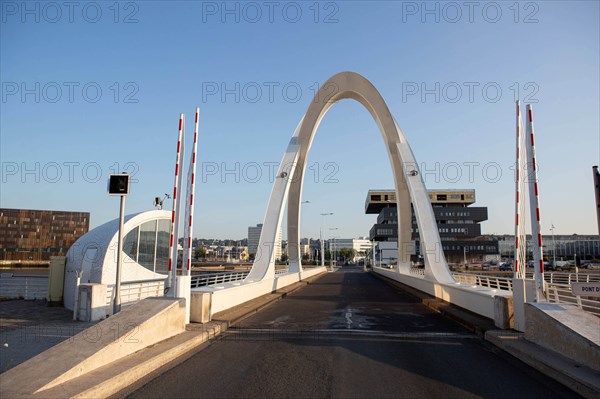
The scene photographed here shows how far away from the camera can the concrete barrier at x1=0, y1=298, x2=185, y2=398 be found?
5.20 m

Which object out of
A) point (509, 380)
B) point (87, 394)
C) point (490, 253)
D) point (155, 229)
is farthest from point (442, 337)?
point (490, 253)

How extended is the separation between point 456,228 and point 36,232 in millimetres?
96581

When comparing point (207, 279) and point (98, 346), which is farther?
point (207, 279)

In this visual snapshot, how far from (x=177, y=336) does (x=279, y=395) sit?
3930 mm

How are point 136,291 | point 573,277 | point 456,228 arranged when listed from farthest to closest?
point 456,228, point 573,277, point 136,291

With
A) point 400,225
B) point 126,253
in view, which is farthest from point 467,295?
point 400,225

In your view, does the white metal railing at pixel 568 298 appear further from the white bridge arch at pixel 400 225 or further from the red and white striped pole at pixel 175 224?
the red and white striped pole at pixel 175 224

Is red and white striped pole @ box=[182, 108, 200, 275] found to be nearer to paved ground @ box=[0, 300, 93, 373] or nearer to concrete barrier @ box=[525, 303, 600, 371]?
paved ground @ box=[0, 300, 93, 373]

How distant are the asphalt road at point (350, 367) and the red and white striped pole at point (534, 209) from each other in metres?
1.81

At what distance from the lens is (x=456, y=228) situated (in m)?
112

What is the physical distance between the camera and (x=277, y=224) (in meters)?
27.9

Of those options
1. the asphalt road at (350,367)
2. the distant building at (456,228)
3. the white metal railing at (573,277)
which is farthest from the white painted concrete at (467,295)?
the distant building at (456,228)

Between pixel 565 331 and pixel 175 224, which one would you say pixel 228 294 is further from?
pixel 565 331

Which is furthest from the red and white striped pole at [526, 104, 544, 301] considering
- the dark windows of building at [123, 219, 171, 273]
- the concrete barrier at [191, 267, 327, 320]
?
the dark windows of building at [123, 219, 171, 273]
